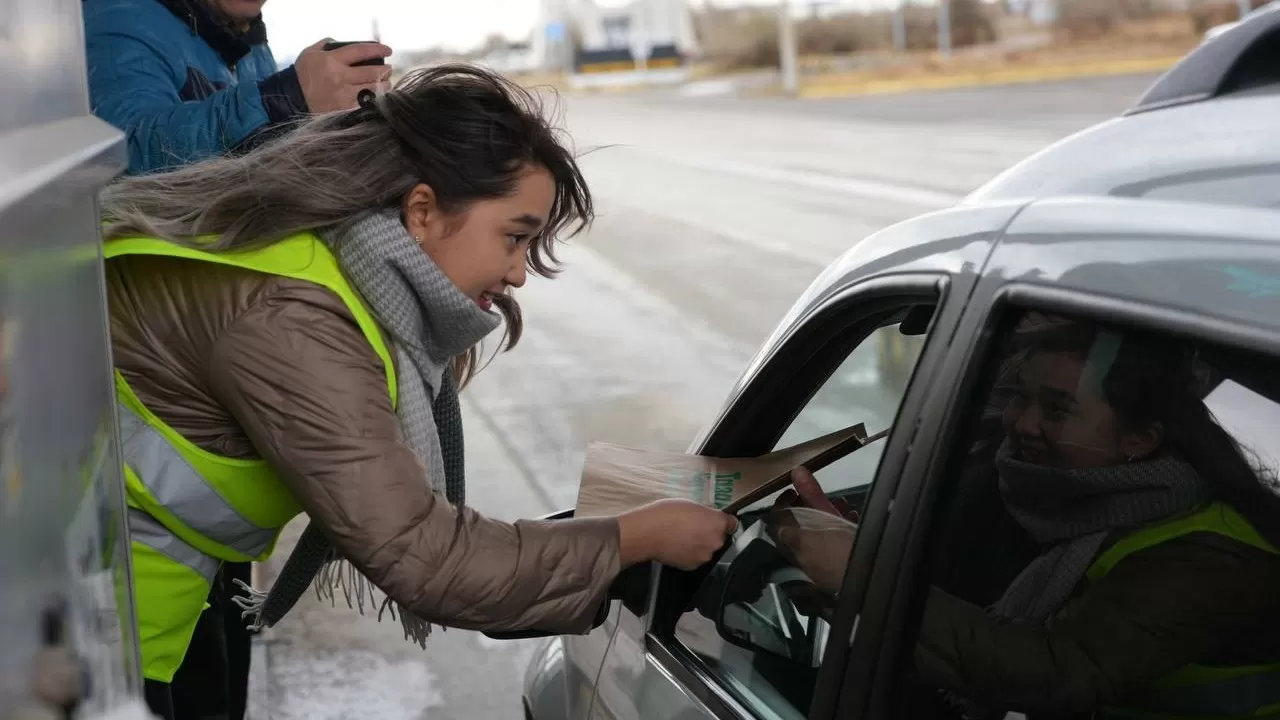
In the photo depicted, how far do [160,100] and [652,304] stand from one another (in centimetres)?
812

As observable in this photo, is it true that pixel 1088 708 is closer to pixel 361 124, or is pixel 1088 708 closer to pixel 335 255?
pixel 335 255

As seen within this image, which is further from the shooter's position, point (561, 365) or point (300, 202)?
point (561, 365)

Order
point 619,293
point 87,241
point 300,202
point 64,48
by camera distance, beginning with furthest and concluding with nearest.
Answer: point 619,293, point 300,202, point 87,241, point 64,48

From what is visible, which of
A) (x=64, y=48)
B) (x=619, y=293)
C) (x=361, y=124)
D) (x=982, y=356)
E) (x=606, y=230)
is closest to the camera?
(x=64, y=48)

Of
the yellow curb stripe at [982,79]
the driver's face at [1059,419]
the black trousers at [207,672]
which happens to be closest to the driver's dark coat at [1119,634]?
the driver's face at [1059,419]

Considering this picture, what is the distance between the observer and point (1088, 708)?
1409 millimetres

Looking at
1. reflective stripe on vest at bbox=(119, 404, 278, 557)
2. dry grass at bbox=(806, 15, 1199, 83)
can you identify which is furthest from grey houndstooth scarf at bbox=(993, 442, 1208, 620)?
dry grass at bbox=(806, 15, 1199, 83)

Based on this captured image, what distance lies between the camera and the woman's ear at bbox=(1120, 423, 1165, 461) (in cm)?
139

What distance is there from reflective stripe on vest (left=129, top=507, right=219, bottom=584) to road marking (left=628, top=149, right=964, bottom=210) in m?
9.44

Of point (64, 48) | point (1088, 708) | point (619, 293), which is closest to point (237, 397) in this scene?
point (64, 48)

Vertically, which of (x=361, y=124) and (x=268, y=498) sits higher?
(x=361, y=124)

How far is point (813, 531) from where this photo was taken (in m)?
1.88

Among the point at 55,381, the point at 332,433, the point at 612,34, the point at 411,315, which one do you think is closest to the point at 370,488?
the point at 332,433

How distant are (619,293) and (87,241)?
34.0 feet
